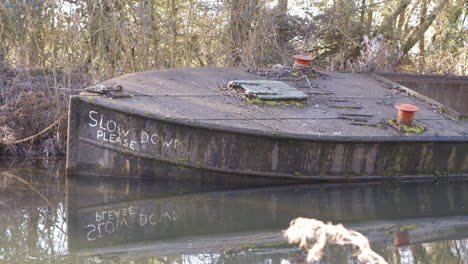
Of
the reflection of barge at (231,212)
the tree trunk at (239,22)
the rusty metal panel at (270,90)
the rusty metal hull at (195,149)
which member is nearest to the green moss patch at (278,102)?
the rusty metal panel at (270,90)

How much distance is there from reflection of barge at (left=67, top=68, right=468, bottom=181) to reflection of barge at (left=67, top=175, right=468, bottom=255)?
0.24 metres

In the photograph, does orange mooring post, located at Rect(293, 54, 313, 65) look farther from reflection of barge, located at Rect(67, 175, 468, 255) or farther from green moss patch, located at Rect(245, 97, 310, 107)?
reflection of barge, located at Rect(67, 175, 468, 255)

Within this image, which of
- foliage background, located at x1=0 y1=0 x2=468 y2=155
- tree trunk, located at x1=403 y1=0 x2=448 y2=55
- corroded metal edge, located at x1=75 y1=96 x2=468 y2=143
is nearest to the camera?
corroded metal edge, located at x1=75 y1=96 x2=468 y2=143

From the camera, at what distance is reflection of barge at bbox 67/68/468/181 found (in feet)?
21.8

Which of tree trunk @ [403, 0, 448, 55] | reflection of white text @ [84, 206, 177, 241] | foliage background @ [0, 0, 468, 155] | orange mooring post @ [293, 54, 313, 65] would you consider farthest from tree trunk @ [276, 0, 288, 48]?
reflection of white text @ [84, 206, 177, 241]

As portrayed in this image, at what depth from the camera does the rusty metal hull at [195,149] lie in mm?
6617

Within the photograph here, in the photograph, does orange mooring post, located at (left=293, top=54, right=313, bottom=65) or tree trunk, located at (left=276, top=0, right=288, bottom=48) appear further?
tree trunk, located at (left=276, top=0, right=288, bottom=48)

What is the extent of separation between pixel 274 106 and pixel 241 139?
1.12 metres

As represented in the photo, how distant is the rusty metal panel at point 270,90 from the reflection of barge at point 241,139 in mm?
181

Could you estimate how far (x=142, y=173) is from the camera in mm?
6824

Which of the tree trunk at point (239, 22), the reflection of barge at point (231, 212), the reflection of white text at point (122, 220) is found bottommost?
the reflection of white text at point (122, 220)

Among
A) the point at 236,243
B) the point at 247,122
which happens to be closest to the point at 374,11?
the point at 247,122

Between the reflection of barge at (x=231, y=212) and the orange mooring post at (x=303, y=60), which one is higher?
the orange mooring post at (x=303, y=60)

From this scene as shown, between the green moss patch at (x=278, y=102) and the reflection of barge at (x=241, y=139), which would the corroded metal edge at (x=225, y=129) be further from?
the green moss patch at (x=278, y=102)
